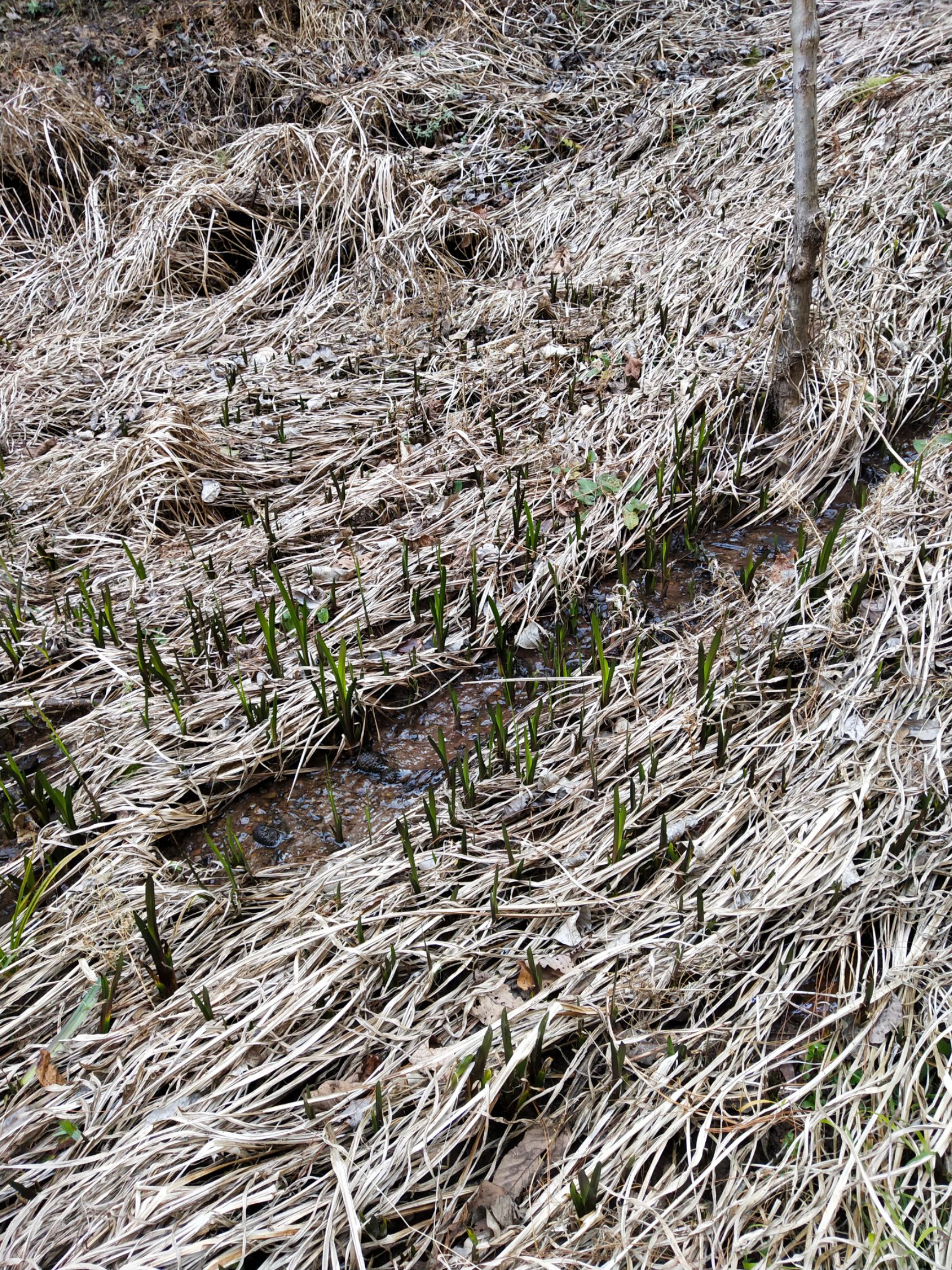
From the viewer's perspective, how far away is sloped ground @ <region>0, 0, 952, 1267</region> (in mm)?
1611

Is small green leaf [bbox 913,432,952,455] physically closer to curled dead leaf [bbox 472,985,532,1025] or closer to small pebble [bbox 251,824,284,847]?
curled dead leaf [bbox 472,985,532,1025]

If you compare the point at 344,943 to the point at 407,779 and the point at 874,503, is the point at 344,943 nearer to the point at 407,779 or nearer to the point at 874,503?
the point at 407,779

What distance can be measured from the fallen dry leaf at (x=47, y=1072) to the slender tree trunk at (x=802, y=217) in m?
3.25

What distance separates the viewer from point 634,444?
3.52m

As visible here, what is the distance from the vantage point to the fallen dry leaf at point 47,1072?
181cm

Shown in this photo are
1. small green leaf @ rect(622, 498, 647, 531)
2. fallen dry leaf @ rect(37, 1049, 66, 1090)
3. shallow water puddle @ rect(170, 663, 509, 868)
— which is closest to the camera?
fallen dry leaf @ rect(37, 1049, 66, 1090)

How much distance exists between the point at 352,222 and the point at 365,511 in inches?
97.3

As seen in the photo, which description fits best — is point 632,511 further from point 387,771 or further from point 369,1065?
point 369,1065

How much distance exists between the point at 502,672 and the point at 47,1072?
156cm

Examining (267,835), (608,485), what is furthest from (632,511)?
(267,835)

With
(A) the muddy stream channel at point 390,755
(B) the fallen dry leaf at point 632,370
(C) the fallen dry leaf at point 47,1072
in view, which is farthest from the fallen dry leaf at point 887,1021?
(B) the fallen dry leaf at point 632,370

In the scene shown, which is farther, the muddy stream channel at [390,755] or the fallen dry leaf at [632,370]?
the fallen dry leaf at [632,370]

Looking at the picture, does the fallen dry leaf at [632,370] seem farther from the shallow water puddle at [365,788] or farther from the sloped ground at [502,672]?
the shallow water puddle at [365,788]

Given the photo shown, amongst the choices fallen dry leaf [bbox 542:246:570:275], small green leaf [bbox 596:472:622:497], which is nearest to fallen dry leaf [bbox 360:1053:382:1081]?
small green leaf [bbox 596:472:622:497]
